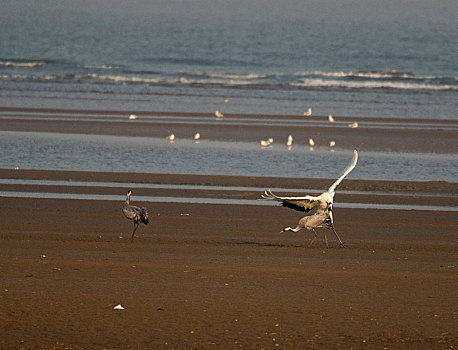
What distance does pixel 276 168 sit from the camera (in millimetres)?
19953

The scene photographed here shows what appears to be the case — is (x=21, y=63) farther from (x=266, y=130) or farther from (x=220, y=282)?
(x=220, y=282)

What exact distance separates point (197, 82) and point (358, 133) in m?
29.1

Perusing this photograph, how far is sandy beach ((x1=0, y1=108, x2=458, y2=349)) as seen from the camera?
270 inches

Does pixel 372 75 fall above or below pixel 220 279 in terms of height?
below

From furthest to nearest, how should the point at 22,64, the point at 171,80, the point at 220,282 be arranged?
the point at 22,64 < the point at 171,80 < the point at 220,282

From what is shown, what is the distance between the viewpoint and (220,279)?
8930 mm

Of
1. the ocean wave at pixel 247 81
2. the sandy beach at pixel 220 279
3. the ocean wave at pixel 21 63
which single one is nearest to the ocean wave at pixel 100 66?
the ocean wave at pixel 21 63

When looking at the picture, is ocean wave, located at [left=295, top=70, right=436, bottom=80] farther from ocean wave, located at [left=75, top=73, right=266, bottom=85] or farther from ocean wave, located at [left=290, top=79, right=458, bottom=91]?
ocean wave, located at [left=75, top=73, right=266, bottom=85]

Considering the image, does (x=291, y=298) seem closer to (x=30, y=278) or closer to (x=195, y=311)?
(x=195, y=311)

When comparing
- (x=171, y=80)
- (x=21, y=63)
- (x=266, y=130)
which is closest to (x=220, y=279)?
(x=266, y=130)

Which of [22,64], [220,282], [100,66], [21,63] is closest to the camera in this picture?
[220,282]

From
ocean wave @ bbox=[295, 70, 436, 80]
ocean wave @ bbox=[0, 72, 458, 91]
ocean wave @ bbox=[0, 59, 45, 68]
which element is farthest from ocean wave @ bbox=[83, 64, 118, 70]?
ocean wave @ bbox=[295, 70, 436, 80]

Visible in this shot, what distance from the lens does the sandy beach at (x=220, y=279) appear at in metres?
6.86

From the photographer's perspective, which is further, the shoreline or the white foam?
the white foam
